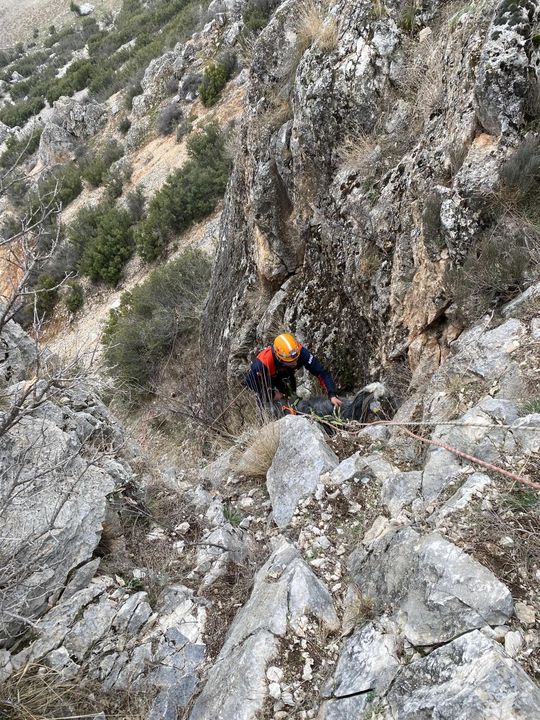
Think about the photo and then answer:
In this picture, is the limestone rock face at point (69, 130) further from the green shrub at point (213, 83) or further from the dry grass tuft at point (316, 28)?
the dry grass tuft at point (316, 28)

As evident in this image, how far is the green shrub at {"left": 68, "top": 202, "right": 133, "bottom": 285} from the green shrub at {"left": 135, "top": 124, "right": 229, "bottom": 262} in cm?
73

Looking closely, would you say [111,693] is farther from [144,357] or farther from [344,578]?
[144,357]

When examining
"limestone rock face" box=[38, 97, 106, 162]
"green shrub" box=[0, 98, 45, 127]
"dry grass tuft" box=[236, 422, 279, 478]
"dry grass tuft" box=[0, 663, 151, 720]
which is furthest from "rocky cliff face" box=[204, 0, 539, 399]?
"green shrub" box=[0, 98, 45, 127]

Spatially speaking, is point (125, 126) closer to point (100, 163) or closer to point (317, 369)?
point (100, 163)

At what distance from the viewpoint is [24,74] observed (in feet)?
113

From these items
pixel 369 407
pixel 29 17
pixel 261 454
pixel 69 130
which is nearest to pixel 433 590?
pixel 261 454

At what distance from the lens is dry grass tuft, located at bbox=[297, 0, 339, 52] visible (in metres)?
5.94

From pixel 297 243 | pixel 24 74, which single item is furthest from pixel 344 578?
pixel 24 74

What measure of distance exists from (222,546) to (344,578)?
35.2 inches

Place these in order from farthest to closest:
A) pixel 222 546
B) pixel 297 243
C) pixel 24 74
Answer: pixel 24 74
pixel 297 243
pixel 222 546

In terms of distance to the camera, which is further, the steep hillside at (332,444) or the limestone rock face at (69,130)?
the limestone rock face at (69,130)

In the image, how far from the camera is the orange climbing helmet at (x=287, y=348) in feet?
17.3

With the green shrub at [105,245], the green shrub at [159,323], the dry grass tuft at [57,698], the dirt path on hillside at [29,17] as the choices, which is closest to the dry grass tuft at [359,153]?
the dry grass tuft at [57,698]

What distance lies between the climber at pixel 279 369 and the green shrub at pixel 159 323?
4847mm
